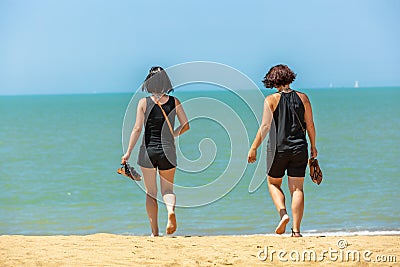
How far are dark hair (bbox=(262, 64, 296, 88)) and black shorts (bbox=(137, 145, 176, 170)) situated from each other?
1159mm

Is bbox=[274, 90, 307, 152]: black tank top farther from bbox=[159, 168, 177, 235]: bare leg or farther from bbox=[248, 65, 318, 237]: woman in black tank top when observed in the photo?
bbox=[159, 168, 177, 235]: bare leg

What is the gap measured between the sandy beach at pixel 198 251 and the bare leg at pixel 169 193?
0.21 m

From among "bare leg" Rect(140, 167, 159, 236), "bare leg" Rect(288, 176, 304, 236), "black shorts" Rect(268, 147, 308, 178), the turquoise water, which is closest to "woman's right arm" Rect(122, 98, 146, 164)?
"bare leg" Rect(140, 167, 159, 236)

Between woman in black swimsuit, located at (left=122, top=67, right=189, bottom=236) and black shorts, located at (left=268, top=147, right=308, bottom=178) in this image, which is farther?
woman in black swimsuit, located at (left=122, top=67, right=189, bottom=236)

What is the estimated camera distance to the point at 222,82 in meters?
7.77

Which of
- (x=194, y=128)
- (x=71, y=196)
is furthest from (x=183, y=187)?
(x=194, y=128)

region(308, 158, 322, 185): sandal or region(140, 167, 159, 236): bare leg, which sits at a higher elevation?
region(308, 158, 322, 185): sandal

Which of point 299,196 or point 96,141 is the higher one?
point 96,141

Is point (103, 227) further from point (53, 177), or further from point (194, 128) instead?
point (194, 128)

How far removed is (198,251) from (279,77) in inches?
73.2

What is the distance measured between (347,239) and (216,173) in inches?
481

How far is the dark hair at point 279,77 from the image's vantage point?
249 inches

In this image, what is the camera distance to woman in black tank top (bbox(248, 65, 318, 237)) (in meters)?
6.29

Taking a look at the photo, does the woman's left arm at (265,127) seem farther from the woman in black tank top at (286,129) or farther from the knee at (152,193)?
the knee at (152,193)
